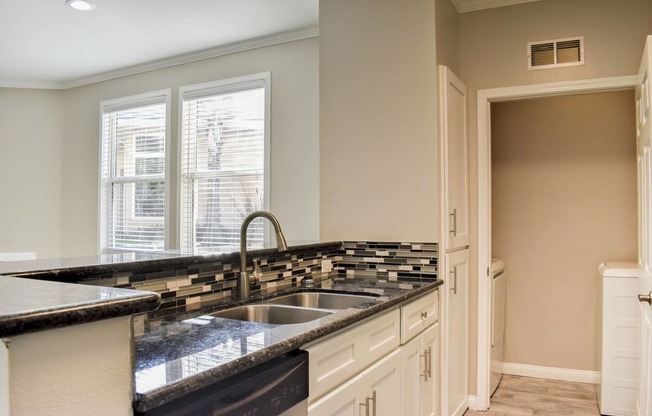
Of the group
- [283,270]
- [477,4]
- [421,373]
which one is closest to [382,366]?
[421,373]

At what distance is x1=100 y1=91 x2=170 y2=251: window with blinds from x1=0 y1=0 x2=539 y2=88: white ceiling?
0.42m

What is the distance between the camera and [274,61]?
13.0 ft

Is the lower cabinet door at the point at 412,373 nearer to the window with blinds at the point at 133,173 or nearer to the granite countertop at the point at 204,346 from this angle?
the granite countertop at the point at 204,346

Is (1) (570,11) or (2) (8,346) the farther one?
(1) (570,11)

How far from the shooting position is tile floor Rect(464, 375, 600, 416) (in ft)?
10.3

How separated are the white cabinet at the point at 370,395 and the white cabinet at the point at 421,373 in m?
0.11

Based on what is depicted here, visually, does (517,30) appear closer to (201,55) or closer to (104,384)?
(201,55)

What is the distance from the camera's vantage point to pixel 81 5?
3318mm

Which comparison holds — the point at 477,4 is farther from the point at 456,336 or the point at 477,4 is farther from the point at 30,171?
the point at 30,171

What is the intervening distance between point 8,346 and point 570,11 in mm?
3280

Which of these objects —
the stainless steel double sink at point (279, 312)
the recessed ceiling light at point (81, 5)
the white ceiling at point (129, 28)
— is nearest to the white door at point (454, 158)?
the stainless steel double sink at point (279, 312)

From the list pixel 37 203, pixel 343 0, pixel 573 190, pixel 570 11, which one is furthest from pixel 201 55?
pixel 573 190

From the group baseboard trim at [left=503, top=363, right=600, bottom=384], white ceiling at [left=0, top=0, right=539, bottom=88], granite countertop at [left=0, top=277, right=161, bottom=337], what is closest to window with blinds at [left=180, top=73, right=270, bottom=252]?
white ceiling at [left=0, top=0, right=539, bottom=88]

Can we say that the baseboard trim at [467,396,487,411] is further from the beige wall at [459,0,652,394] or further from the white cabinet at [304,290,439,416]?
the white cabinet at [304,290,439,416]
